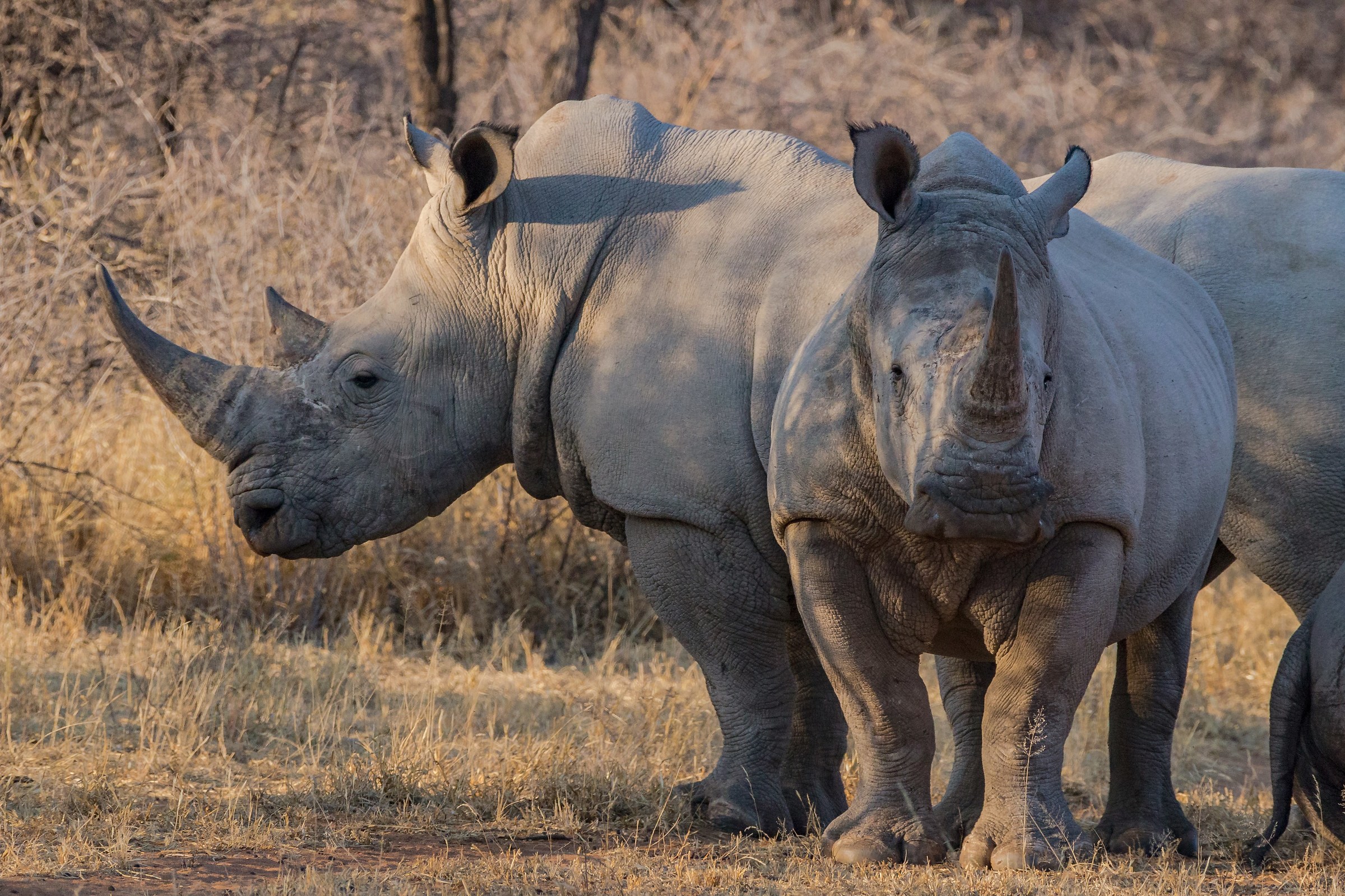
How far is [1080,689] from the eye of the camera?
4.33 m

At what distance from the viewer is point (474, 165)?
203 inches

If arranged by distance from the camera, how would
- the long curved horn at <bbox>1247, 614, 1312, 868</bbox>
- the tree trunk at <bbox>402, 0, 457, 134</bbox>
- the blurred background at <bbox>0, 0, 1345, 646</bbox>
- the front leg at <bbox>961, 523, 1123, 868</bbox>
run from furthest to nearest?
the tree trunk at <bbox>402, 0, 457, 134</bbox> < the blurred background at <bbox>0, 0, 1345, 646</bbox> < the long curved horn at <bbox>1247, 614, 1312, 868</bbox> < the front leg at <bbox>961, 523, 1123, 868</bbox>

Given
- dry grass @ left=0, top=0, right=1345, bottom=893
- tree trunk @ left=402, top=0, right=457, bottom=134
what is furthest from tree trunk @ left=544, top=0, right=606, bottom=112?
tree trunk @ left=402, top=0, right=457, bottom=134

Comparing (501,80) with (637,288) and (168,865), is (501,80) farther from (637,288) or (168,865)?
(168,865)

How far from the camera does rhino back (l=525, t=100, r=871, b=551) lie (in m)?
4.87

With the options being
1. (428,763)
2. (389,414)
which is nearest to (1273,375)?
(389,414)

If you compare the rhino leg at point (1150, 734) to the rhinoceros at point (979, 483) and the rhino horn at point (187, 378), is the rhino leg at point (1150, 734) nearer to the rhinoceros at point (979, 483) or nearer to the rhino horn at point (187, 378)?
the rhinoceros at point (979, 483)

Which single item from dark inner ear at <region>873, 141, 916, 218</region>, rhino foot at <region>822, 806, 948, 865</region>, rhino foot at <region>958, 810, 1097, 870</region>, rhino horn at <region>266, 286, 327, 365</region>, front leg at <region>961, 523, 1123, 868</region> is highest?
dark inner ear at <region>873, 141, 916, 218</region>

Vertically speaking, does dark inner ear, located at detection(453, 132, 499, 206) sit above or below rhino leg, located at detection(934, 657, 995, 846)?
above

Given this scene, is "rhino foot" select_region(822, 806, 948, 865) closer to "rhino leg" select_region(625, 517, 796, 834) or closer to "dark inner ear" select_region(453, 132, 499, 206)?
"rhino leg" select_region(625, 517, 796, 834)

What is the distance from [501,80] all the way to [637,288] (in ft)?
20.6

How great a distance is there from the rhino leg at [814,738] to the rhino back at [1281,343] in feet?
4.59

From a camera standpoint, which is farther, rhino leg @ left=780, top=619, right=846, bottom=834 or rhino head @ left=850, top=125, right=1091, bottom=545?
rhino leg @ left=780, top=619, right=846, bottom=834

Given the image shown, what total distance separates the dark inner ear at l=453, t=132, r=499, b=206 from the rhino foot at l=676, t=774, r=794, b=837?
1864 millimetres
